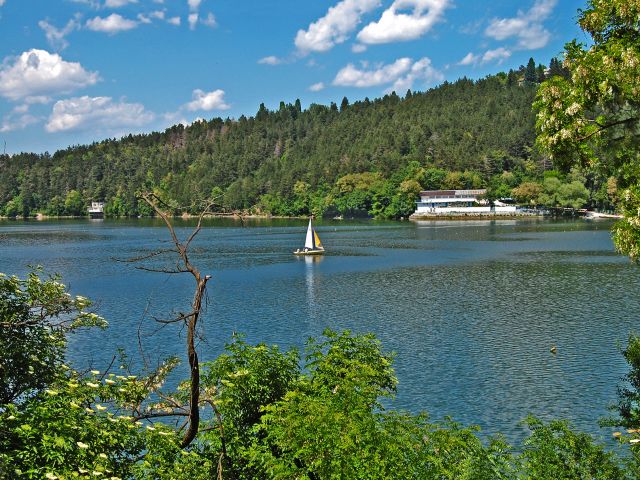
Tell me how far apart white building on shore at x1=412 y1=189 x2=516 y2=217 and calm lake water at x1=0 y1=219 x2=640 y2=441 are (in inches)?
3298

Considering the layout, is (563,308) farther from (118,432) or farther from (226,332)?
(118,432)

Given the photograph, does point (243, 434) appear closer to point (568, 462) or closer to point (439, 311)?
point (568, 462)

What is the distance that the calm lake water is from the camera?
25.6 m

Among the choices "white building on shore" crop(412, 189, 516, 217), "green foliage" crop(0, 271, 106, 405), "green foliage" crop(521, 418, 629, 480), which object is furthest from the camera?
"white building on shore" crop(412, 189, 516, 217)

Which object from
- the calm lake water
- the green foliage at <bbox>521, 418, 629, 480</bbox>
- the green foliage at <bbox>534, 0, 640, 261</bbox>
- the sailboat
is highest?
the green foliage at <bbox>534, 0, 640, 261</bbox>

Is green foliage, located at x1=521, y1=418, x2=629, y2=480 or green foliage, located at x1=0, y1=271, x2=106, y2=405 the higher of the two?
green foliage, located at x1=0, y1=271, x2=106, y2=405

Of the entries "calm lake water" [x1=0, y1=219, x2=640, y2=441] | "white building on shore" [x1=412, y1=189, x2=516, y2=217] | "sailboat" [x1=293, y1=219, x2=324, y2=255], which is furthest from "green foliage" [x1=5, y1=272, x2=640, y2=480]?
"white building on shore" [x1=412, y1=189, x2=516, y2=217]

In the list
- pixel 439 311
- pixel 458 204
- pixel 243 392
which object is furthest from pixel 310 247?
pixel 458 204

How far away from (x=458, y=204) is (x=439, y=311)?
465ft

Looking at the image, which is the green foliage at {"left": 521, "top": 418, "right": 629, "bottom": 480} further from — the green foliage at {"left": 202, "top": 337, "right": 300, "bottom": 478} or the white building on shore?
the white building on shore

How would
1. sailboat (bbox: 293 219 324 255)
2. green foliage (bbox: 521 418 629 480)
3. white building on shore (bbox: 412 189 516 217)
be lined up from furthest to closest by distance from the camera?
white building on shore (bbox: 412 189 516 217) → sailboat (bbox: 293 219 324 255) → green foliage (bbox: 521 418 629 480)

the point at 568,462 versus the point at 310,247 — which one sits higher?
the point at 310,247

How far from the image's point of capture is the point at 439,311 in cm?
4331

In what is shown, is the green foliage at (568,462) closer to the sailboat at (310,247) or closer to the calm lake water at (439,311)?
the calm lake water at (439,311)
